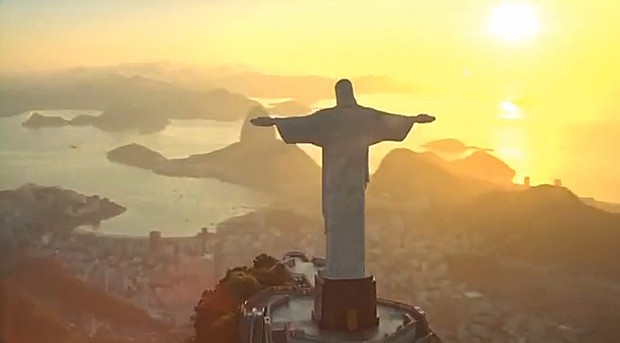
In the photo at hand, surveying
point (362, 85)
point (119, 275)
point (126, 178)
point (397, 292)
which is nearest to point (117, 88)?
point (126, 178)

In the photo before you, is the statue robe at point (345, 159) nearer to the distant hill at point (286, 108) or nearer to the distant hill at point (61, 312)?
the distant hill at point (286, 108)

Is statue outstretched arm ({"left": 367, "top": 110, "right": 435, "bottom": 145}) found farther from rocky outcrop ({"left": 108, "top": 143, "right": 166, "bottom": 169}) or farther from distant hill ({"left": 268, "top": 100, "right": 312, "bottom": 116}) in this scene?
rocky outcrop ({"left": 108, "top": 143, "right": 166, "bottom": 169})

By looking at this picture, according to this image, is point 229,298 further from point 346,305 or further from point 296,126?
point 296,126

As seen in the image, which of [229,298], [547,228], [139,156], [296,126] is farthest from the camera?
[139,156]

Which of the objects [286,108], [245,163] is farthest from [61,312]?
[286,108]

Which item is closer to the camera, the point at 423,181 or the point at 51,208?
the point at 423,181

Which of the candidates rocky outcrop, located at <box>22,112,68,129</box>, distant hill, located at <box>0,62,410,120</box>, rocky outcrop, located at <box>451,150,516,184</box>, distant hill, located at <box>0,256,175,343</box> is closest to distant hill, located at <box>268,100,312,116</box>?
distant hill, located at <box>0,62,410,120</box>
